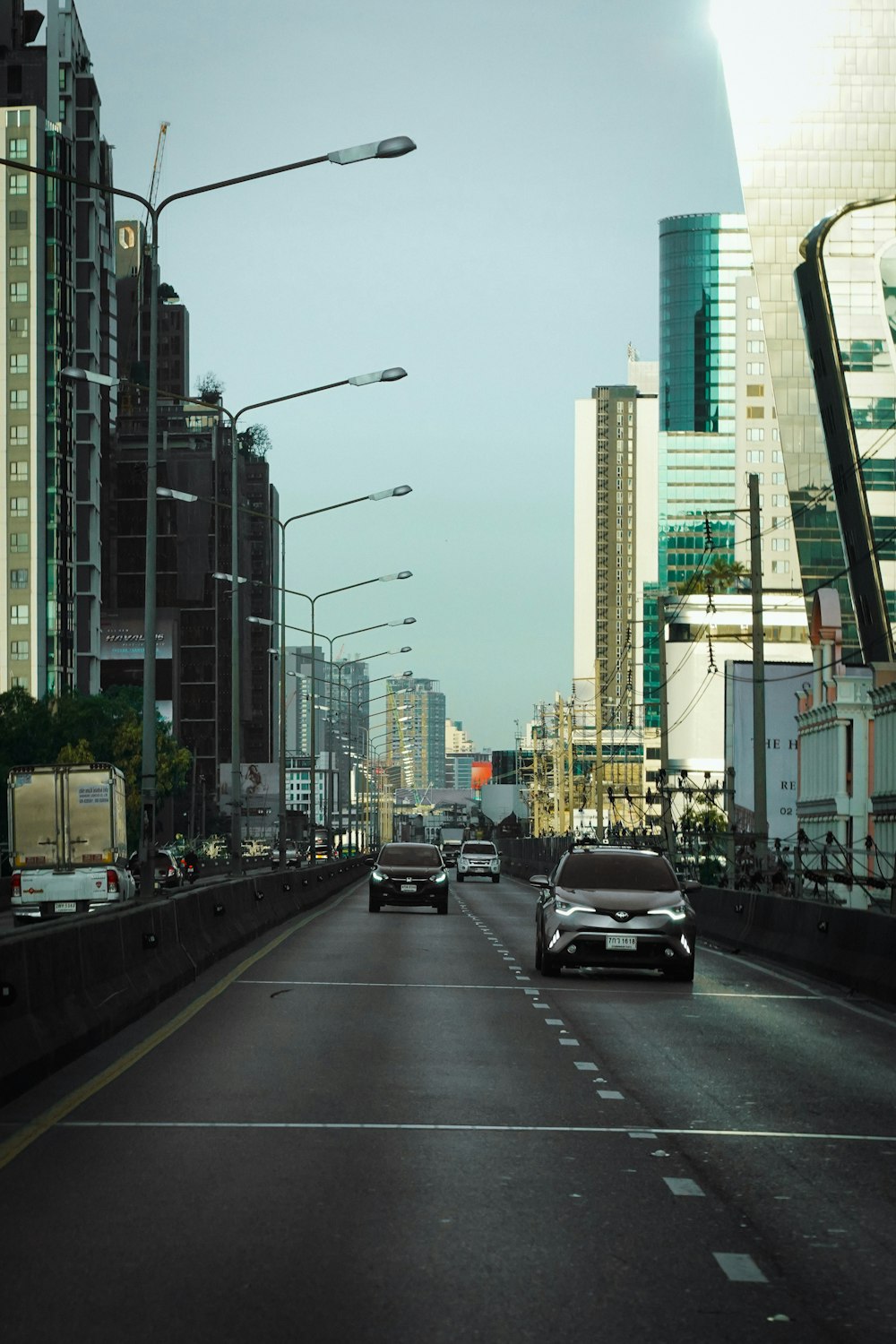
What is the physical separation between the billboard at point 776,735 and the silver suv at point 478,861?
17.5 m

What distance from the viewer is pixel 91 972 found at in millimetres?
15734

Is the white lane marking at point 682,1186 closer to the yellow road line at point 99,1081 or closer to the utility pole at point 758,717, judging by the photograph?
the yellow road line at point 99,1081

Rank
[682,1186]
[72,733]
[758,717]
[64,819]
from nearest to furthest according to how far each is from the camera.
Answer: [682,1186], [64,819], [758,717], [72,733]

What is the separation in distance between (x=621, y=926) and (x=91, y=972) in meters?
8.07

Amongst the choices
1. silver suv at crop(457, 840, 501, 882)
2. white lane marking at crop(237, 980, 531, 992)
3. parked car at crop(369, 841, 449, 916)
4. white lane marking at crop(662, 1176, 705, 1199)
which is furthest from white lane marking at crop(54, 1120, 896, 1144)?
silver suv at crop(457, 840, 501, 882)

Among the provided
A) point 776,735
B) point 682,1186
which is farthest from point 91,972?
point 776,735

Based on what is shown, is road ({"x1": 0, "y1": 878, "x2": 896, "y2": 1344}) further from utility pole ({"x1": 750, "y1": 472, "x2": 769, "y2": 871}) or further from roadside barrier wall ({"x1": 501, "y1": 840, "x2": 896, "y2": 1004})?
utility pole ({"x1": 750, "y1": 472, "x2": 769, "y2": 871})

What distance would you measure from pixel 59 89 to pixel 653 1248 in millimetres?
153215

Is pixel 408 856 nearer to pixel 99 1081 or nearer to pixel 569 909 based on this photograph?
pixel 569 909

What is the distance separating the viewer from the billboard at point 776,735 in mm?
101625

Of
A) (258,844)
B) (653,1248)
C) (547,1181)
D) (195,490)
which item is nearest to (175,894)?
(547,1181)

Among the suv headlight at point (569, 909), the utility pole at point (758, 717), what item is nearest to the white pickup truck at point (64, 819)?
the utility pole at point (758, 717)

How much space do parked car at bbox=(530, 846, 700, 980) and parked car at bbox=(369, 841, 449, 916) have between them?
21.2m

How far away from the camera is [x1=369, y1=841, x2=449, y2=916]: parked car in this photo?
4481 cm
